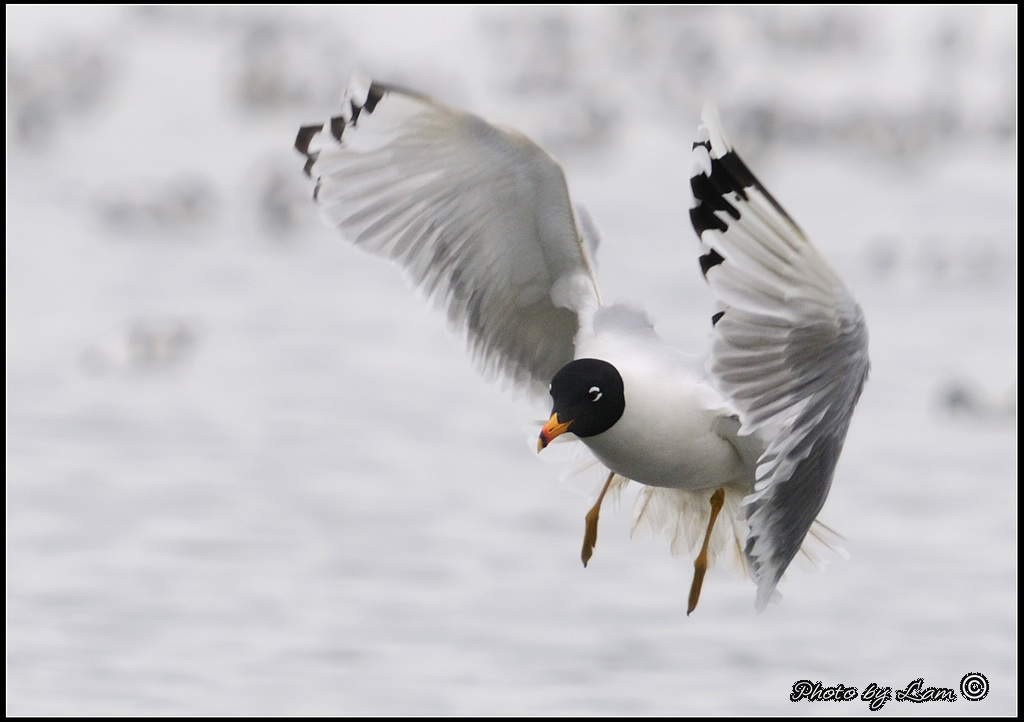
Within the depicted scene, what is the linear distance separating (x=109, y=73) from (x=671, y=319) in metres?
8.52

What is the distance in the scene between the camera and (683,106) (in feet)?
60.3

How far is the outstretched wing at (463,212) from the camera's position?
15.0ft

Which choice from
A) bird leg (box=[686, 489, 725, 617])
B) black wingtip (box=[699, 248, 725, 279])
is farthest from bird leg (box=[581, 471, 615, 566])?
black wingtip (box=[699, 248, 725, 279])

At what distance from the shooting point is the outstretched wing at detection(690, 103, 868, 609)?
149 inches

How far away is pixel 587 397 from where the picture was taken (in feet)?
14.3

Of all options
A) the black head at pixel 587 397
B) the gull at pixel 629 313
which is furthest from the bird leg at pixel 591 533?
the black head at pixel 587 397

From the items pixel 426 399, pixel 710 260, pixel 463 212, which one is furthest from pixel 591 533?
pixel 426 399

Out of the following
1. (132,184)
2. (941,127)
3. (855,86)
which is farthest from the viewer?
(855,86)

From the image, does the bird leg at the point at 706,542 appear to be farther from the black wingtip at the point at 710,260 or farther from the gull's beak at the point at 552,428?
the black wingtip at the point at 710,260

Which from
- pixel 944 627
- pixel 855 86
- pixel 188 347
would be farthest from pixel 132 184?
pixel 944 627

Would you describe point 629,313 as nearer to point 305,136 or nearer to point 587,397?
point 587,397

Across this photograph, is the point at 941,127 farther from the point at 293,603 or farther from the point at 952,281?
the point at 293,603

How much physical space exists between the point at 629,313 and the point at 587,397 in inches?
18.5

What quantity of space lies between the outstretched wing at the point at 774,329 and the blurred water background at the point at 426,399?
101 cm
